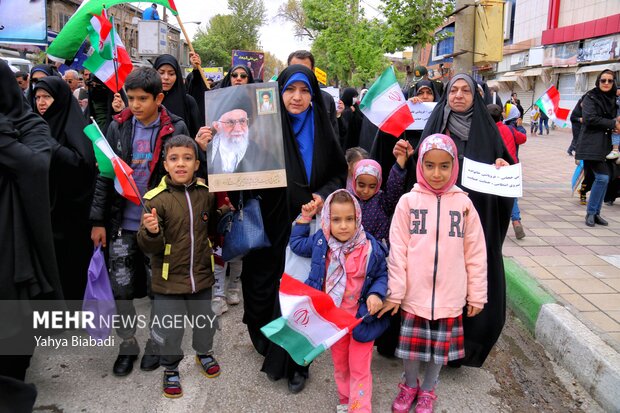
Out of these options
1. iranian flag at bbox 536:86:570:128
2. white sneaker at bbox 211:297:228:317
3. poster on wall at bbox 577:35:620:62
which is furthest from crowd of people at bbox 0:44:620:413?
poster on wall at bbox 577:35:620:62

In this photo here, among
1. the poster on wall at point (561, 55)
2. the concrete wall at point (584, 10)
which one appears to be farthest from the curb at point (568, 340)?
the poster on wall at point (561, 55)

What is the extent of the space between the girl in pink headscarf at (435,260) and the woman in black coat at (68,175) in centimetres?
207

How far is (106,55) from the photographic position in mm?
3666

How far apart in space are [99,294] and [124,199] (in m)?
0.60

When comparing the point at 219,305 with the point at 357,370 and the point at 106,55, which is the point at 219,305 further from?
the point at 106,55

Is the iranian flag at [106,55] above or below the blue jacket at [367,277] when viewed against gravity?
above

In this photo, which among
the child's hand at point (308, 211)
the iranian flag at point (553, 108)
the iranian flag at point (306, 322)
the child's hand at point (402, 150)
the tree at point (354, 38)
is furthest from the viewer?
the tree at point (354, 38)

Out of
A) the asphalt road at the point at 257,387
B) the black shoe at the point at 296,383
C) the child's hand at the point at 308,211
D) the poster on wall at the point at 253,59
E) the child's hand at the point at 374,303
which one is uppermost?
the poster on wall at the point at 253,59

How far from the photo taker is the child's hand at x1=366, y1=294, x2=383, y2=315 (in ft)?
7.98

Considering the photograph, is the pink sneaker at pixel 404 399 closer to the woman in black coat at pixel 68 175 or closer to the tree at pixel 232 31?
the woman in black coat at pixel 68 175

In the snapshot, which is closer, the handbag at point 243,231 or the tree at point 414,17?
the handbag at point 243,231

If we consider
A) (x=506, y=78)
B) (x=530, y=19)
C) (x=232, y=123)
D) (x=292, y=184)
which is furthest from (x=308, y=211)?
(x=506, y=78)

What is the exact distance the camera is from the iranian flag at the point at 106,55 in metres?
3.49

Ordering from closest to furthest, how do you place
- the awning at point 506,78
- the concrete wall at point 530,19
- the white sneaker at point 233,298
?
the white sneaker at point 233,298
the concrete wall at point 530,19
the awning at point 506,78
